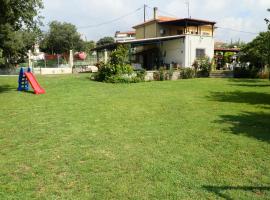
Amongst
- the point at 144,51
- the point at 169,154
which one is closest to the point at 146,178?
the point at 169,154

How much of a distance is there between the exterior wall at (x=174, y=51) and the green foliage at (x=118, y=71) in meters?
8.99

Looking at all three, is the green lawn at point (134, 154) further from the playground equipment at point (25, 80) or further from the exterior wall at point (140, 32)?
the exterior wall at point (140, 32)

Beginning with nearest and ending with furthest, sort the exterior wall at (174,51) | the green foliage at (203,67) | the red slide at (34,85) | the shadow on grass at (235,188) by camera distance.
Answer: the shadow on grass at (235,188)
the red slide at (34,85)
the green foliage at (203,67)
the exterior wall at (174,51)

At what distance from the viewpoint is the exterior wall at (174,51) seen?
101ft

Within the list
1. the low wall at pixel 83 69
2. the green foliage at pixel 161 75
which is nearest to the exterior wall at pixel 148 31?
the low wall at pixel 83 69

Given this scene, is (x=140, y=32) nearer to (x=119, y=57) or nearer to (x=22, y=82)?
(x=119, y=57)

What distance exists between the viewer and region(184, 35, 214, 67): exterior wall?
3041cm

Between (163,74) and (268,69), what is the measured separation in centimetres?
1031

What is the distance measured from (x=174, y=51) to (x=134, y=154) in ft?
88.6

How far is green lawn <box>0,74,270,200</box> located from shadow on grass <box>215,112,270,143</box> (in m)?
0.01

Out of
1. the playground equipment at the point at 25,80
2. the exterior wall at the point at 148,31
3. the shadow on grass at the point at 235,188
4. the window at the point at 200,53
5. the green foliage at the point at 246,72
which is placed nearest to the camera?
the shadow on grass at the point at 235,188

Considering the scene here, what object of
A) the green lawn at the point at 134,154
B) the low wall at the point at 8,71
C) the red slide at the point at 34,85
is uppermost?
the low wall at the point at 8,71

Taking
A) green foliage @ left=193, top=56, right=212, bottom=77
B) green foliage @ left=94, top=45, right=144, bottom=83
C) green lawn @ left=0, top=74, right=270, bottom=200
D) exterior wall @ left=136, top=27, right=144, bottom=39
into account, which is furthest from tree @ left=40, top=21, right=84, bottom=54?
green lawn @ left=0, top=74, right=270, bottom=200

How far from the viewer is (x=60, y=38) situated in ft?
179
